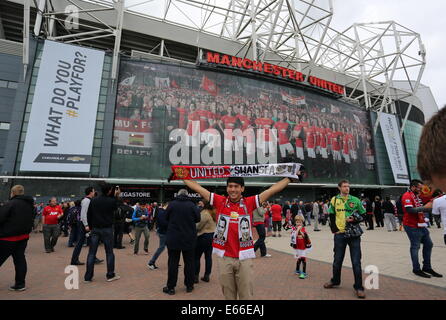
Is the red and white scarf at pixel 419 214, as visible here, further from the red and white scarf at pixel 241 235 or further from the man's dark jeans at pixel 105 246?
the man's dark jeans at pixel 105 246

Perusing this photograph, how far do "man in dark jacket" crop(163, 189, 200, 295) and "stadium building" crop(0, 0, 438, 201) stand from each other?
1638 cm

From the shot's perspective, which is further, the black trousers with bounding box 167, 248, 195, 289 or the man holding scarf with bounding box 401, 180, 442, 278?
the man holding scarf with bounding box 401, 180, 442, 278

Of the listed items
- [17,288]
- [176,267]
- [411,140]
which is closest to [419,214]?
[176,267]

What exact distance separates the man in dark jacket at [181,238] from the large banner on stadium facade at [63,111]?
1665 cm

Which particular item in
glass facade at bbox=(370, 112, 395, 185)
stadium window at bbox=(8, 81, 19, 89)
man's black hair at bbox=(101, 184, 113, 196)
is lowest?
man's black hair at bbox=(101, 184, 113, 196)

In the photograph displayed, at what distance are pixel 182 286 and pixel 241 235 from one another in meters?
3.13

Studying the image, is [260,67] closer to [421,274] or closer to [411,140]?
[421,274]

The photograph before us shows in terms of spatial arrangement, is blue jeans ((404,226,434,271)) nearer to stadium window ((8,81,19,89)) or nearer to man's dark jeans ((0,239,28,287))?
man's dark jeans ((0,239,28,287))

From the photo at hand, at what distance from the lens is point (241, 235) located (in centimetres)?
315

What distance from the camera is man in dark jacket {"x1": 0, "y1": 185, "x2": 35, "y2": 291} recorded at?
4.74m

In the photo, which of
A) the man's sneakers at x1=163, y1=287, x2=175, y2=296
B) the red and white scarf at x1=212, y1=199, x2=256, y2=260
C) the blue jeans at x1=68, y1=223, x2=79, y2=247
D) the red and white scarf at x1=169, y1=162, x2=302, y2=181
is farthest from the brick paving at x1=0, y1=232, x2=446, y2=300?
the red and white scarf at x1=169, y1=162, x2=302, y2=181

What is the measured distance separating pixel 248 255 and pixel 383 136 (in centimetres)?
3868

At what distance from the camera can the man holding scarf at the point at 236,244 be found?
3080 millimetres

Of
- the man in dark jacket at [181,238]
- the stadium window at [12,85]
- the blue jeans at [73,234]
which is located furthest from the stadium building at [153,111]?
the man in dark jacket at [181,238]
